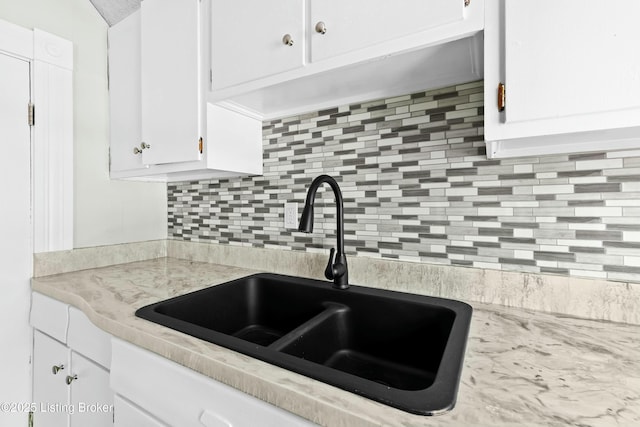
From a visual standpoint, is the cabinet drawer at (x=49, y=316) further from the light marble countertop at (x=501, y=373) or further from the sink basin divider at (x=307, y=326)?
the sink basin divider at (x=307, y=326)

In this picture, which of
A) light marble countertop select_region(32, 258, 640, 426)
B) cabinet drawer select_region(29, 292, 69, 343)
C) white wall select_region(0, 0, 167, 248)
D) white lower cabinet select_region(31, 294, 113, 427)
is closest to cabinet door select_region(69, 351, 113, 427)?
white lower cabinet select_region(31, 294, 113, 427)

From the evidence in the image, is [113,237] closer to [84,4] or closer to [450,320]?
[84,4]

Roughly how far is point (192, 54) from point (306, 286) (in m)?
1.04

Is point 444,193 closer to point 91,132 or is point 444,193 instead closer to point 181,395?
point 181,395

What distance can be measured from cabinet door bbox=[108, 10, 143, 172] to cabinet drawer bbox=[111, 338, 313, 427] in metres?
0.99

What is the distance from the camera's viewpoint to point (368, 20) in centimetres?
86

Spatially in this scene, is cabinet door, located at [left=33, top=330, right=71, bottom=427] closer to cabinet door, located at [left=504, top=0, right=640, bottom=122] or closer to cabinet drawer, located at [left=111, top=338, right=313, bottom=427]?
cabinet drawer, located at [left=111, top=338, right=313, bottom=427]

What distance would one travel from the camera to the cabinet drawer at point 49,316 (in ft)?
3.98

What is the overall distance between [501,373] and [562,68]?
0.64 m

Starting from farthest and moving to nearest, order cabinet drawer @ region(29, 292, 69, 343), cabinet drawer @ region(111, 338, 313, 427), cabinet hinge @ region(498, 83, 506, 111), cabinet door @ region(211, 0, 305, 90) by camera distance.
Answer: cabinet drawer @ region(29, 292, 69, 343), cabinet door @ region(211, 0, 305, 90), cabinet hinge @ region(498, 83, 506, 111), cabinet drawer @ region(111, 338, 313, 427)

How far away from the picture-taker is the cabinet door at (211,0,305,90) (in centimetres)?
99

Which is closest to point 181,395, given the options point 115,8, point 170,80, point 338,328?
point 338,328

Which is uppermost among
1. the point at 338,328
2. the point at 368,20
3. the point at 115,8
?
Result: the point at 115,8

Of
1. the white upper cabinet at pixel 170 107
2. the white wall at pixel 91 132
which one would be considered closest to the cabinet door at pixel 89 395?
the white wall at pixel 91 132
